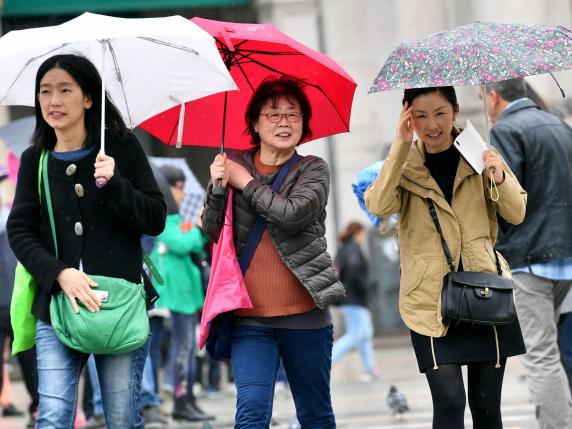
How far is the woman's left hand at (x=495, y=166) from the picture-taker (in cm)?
590

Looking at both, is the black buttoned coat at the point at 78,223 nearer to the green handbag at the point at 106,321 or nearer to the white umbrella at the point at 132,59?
the green handbag at the point at 106,321

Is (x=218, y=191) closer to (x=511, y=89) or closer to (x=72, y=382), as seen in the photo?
(x=72, y=382)

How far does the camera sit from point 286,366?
604 centimetres

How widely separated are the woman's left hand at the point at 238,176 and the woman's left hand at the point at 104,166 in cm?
63

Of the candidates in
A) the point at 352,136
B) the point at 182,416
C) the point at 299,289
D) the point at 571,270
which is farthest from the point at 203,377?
the point at 299,289

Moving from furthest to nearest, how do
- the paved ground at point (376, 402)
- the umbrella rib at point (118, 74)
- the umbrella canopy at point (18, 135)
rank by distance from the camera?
the paved ground at point (376, 402) → the umbrella canopy at point (18, 135) → the umbrella rib at point (118, 74)

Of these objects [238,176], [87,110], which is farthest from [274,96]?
[87,110]

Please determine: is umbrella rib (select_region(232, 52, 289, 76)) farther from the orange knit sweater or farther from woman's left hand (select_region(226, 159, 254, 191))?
the orange knit sweater

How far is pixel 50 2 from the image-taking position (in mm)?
17547

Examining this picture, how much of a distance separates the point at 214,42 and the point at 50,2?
12249 mm

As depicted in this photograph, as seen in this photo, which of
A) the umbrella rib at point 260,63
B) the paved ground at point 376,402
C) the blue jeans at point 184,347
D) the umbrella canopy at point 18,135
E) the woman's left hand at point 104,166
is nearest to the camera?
the woman's left hand at point 104,166

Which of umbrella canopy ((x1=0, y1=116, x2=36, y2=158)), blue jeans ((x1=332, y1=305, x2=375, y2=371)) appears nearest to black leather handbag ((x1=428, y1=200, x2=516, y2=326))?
umbrella canopy ((x1=0, y1=116, x2=36, y2=158))

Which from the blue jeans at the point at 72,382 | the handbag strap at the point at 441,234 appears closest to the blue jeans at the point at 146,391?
the blue jeans at the point at 72,382

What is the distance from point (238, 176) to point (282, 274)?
48 cm
